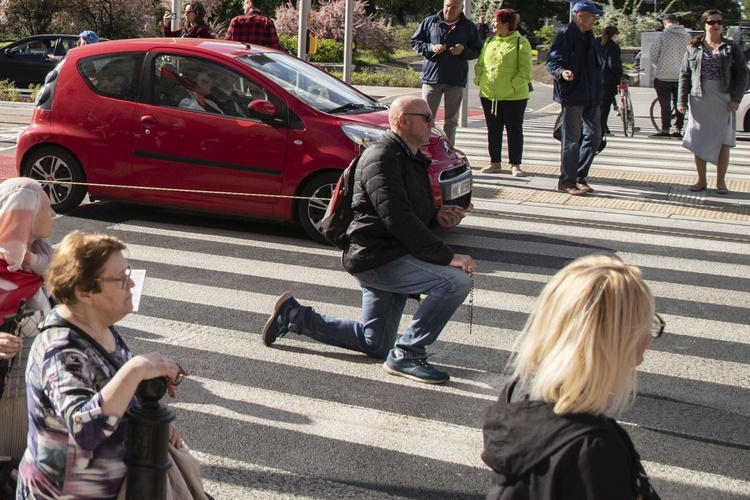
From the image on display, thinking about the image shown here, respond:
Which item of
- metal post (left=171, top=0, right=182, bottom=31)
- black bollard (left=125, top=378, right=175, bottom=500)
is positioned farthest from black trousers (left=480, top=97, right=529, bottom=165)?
black bollard (left=125, top=378, right=175, bottom=500)

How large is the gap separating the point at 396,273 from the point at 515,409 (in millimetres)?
3589

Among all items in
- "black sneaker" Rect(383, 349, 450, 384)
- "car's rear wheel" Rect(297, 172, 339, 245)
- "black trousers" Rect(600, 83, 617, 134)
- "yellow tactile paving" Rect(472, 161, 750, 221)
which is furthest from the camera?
"black trousers" Rect(600, 83, 617, 134)

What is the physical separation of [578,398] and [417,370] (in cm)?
380

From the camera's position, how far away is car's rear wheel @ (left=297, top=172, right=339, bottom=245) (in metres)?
9.57

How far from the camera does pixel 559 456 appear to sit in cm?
254

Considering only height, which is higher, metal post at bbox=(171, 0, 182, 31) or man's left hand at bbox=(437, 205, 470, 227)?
metal post at bbox=(171, 0, 182, 31)

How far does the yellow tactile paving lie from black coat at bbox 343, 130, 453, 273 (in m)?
5.96

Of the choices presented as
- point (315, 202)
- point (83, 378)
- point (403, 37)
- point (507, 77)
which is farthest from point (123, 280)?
point (403, 37)

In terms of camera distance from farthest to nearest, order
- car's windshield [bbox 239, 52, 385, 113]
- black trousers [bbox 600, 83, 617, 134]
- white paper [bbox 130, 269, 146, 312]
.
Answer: black trousers [bbox 600, 83, 617, 134]
car's windshield [bbox 239, 52, 385, 113]
white paper [bbox 130, 269, 146, 312]

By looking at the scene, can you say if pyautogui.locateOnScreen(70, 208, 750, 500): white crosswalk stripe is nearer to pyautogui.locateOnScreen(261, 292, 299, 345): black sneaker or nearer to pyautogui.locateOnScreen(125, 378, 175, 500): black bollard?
pyautogui.locateOnScreen(261, 292, 299, 345): black sneaker

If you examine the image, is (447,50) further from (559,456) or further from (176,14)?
(559,456)

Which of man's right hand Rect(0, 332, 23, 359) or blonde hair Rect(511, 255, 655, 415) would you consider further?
man's right hand Rect(0, 332, 23, 359)

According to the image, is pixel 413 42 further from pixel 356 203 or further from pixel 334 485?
pixel 334 485

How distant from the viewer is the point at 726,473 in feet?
17.2
